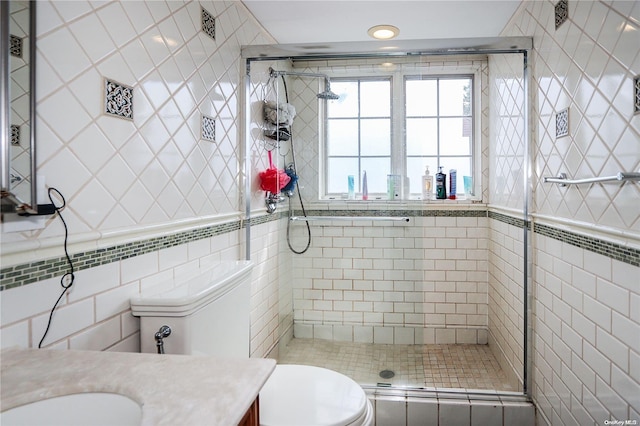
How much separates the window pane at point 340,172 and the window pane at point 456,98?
1.03m

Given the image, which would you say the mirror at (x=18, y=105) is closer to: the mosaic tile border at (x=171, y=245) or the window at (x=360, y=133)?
the mosaic tile border at (x=171, y=245)

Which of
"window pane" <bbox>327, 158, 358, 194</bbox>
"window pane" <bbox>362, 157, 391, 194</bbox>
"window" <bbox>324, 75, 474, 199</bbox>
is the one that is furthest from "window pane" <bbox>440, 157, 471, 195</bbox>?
"window pane" <bbox>327, 158, 358, 194</bbox>

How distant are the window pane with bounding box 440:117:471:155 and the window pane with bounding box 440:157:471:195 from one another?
0.15 feet

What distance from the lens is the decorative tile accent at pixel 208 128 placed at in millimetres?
1741

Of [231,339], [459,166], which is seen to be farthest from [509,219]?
[231,339]

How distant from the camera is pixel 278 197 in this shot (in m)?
2.45

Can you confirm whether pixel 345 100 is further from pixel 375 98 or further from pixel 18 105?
pixel 18 105

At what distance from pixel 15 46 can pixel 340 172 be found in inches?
71.7

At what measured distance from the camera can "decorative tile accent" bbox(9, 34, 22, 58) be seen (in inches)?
32.8

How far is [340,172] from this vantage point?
2.47 meters

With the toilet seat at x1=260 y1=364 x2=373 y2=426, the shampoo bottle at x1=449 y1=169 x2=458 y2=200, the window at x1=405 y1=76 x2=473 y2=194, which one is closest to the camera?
the toilet seat at x1=260 y1=364 x2=373 y2=426

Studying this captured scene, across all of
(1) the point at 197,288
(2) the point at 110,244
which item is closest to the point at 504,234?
(1) the point at 197,288

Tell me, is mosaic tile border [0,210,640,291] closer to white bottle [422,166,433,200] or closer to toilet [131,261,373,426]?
toilet [131,261,373,426]

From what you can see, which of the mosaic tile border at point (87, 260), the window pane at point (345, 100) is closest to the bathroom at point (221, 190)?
the mosaic tile border at point (87, 260)
